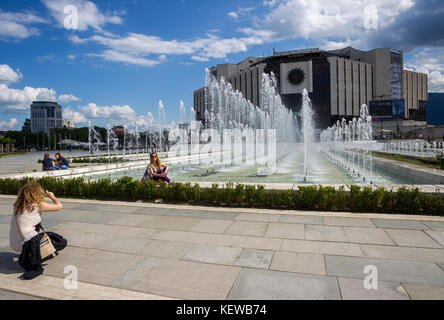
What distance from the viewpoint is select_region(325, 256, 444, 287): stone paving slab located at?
12.3 feet

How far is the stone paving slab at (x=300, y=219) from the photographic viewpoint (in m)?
6.45

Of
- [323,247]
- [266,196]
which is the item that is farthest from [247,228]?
[266,196]

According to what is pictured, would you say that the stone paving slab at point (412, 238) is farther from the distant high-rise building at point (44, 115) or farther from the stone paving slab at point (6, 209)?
the distant high-rise building at point (44, 115)

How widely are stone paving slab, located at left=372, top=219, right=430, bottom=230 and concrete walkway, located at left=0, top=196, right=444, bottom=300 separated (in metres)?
0.02

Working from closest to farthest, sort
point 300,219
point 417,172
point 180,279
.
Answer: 1. point 180,279
2. point 300,219
3. point 417,172

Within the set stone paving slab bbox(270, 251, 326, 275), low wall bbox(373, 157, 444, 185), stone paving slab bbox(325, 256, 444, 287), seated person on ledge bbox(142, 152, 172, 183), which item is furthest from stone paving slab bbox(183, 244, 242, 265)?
low wall bbox(373, 157, 444, 185)

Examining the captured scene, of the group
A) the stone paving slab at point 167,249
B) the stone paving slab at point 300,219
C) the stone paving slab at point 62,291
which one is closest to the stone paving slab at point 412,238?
the stone paving slab at point 300,219

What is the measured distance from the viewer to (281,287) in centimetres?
358

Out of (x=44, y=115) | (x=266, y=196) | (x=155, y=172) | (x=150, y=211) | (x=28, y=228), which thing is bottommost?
(x=150, y=211)

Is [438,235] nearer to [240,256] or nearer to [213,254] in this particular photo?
[240,256]

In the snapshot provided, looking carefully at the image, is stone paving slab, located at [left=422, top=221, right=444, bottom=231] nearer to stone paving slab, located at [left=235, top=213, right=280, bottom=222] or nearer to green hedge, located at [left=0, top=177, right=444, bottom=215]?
green hedge, located at [left=0, top=177, right=444, bottom=215]

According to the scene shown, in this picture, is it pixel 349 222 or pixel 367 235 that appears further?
pixel 349 222

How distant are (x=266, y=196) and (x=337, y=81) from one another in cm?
8564
